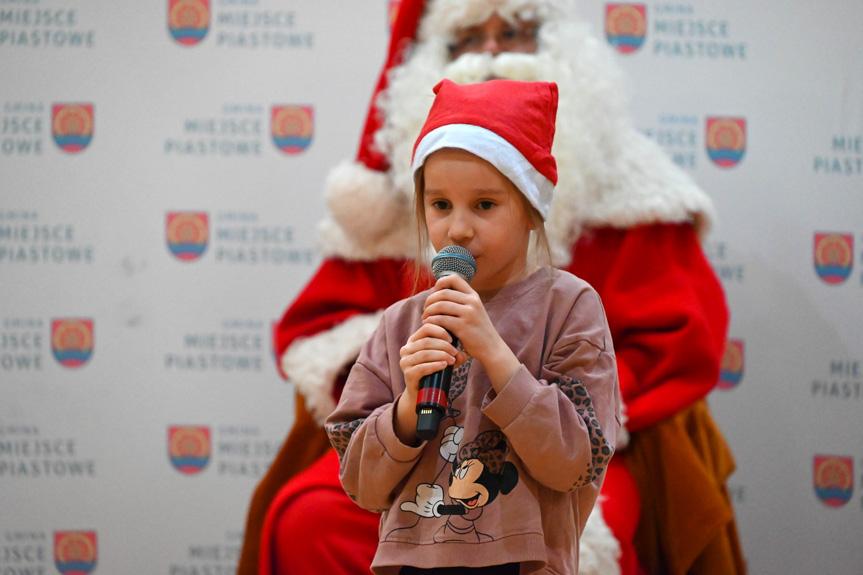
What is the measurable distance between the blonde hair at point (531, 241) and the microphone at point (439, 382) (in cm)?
11

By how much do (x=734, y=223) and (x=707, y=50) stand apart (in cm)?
51

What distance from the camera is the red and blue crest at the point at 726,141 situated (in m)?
2.40

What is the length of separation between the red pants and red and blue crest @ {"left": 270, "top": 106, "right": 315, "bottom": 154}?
46.3 inches

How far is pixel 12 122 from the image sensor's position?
253 centimetres

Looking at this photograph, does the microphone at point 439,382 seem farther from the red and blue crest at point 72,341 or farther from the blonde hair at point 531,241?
the red and blue crest at point 72,341

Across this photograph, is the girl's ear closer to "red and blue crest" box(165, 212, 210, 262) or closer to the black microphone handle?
the black microphone handle

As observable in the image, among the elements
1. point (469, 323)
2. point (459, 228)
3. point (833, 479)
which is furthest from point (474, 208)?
point (833, 479)

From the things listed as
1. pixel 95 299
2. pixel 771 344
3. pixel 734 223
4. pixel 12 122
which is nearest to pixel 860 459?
pixel 771 344

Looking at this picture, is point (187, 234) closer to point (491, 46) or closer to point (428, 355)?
point (491, 46)

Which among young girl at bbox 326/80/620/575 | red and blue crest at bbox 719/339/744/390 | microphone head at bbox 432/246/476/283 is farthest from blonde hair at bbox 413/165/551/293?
red and blue crest at bbox 719/339/744/390

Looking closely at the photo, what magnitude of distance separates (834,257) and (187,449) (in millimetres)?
2005

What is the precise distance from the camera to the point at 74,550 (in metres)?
2.52

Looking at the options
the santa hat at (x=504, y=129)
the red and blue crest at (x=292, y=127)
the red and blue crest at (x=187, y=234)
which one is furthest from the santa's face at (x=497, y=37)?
the santa hat at (x=504, y=129)

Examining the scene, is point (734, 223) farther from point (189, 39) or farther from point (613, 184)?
point (189, 39)
